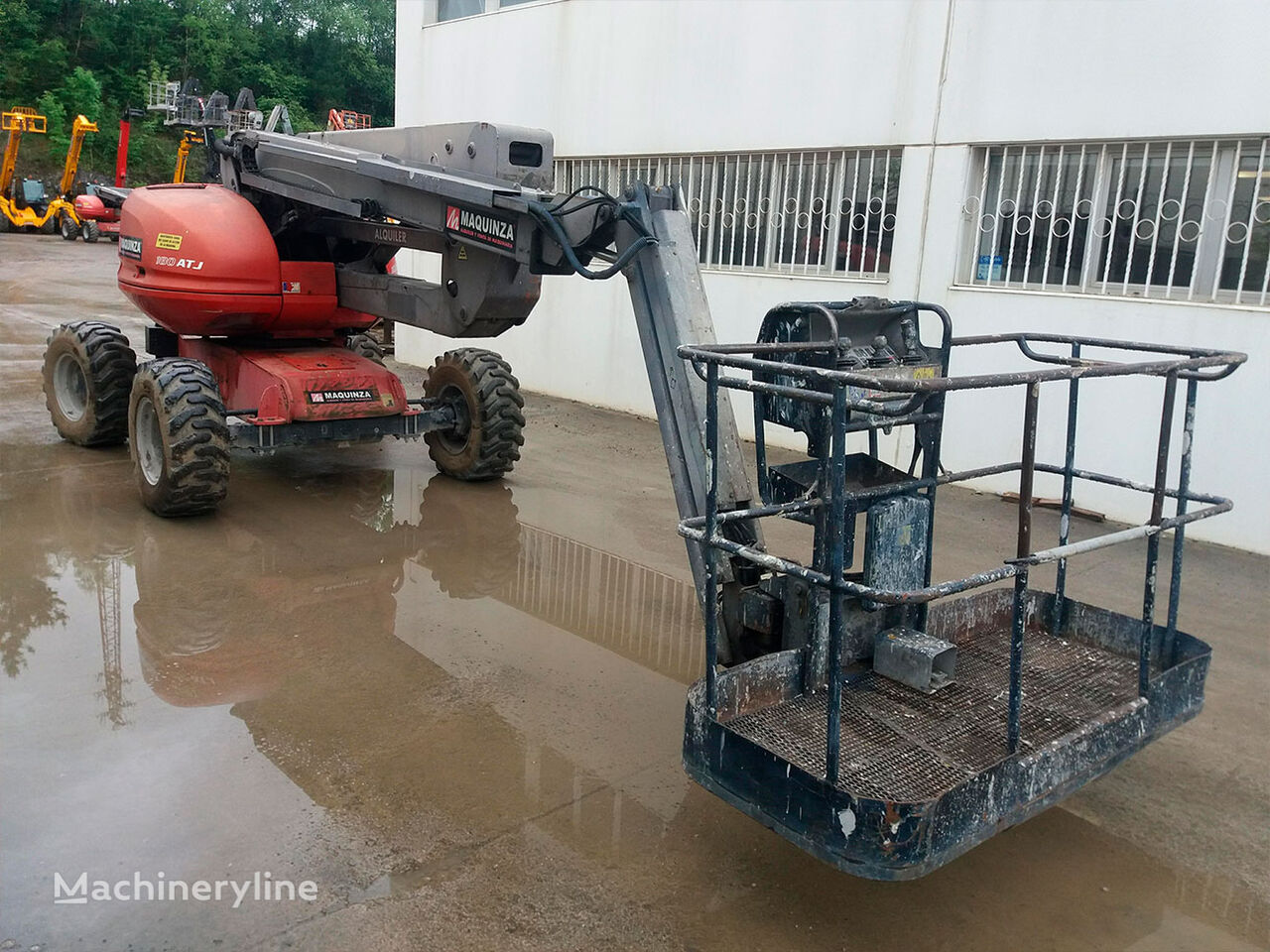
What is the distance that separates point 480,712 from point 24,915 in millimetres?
1700

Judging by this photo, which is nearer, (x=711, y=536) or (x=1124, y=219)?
(x=711, y=536)

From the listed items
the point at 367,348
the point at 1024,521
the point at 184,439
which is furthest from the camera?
the point at 367,348

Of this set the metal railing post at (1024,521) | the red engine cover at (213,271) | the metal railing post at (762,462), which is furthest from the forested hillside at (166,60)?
the metal railing post at (1024,521)

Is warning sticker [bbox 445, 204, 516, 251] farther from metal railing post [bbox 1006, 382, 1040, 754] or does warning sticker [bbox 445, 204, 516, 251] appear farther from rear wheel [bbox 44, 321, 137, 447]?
rear wheel [bbox 44, 321, 137, 447]

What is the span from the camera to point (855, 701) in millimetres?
3498

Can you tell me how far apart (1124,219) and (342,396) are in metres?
5.39

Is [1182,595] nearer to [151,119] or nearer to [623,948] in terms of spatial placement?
[623,948]

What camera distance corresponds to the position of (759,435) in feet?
12.3

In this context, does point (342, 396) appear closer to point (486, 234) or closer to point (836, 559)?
point (486, 234)

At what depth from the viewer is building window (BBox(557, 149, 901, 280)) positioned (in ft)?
27.2

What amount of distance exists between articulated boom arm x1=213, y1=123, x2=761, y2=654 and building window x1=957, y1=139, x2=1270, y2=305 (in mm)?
3629

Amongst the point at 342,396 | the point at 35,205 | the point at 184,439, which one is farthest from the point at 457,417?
the point at 35,205

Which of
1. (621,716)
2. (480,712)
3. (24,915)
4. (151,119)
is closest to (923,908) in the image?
(621,716)

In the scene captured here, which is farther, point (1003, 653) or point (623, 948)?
point (1003, 653)
